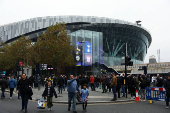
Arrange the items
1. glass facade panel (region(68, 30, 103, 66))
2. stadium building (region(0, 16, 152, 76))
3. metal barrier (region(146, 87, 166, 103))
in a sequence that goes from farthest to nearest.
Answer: stadium building (region(0, 16, 152, 76))
glass facade panel (region(68, 30, 103, 66))
metal barrier (region(146, 87, 166, 103))

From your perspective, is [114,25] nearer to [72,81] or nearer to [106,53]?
[106,53]

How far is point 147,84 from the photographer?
14758 mm

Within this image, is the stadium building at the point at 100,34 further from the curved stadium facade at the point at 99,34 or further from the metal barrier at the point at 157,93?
the metal barrier at the point at 157,93

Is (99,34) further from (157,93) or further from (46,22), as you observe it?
(157,93)

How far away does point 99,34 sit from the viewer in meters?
51.6

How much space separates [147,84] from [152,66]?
3383 cm

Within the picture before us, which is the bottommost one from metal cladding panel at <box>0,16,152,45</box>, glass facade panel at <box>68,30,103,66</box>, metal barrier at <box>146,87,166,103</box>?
metal barrier at <box>146,87,166,103</box>

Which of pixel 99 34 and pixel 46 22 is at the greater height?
pixel 46 22

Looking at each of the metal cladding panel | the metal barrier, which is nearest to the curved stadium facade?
the metal cladding panel

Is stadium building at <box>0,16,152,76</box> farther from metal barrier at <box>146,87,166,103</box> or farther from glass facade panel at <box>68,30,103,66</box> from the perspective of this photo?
metal barrier at <box>146,87,166,103</box>

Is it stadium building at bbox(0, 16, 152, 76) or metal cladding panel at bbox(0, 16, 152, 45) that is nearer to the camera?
stadium building at bbox(0, 16, 152, 76)

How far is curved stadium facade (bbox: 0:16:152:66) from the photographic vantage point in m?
50.0

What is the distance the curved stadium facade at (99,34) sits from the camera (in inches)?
1969

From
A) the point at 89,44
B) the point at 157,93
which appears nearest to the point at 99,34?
the point at 89,44
